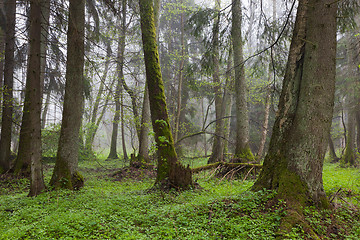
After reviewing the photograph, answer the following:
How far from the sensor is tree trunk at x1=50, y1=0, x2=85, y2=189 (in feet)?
18.8

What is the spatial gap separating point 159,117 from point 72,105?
7.84 feet

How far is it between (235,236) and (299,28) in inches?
141

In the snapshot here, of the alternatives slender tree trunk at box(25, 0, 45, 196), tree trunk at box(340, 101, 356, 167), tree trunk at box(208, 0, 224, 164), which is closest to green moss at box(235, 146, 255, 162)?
tree trunk at box(208, 0, 224, 164)

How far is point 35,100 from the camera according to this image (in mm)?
5039

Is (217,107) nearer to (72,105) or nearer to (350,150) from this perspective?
(350,150)

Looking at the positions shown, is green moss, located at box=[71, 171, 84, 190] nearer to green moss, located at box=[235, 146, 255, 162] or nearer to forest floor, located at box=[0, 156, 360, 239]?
forest floor, located at box=[0, 156, 360, 239]

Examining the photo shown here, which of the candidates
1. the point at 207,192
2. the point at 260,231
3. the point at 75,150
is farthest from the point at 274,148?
the point at 75,150

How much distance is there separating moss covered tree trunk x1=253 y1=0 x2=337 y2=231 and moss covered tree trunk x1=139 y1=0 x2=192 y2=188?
217 centimetres

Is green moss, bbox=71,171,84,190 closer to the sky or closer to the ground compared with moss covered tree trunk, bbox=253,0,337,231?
closer to the ground

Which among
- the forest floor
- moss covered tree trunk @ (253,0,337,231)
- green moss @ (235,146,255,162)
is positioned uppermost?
moss covered tree trunk @ (253,0,337,231)

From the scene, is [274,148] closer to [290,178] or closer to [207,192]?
[290,178]

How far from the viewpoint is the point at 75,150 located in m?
5.93

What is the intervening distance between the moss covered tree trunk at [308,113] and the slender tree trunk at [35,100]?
197 inches

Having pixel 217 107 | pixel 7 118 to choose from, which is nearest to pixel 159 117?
pixel 7 118
